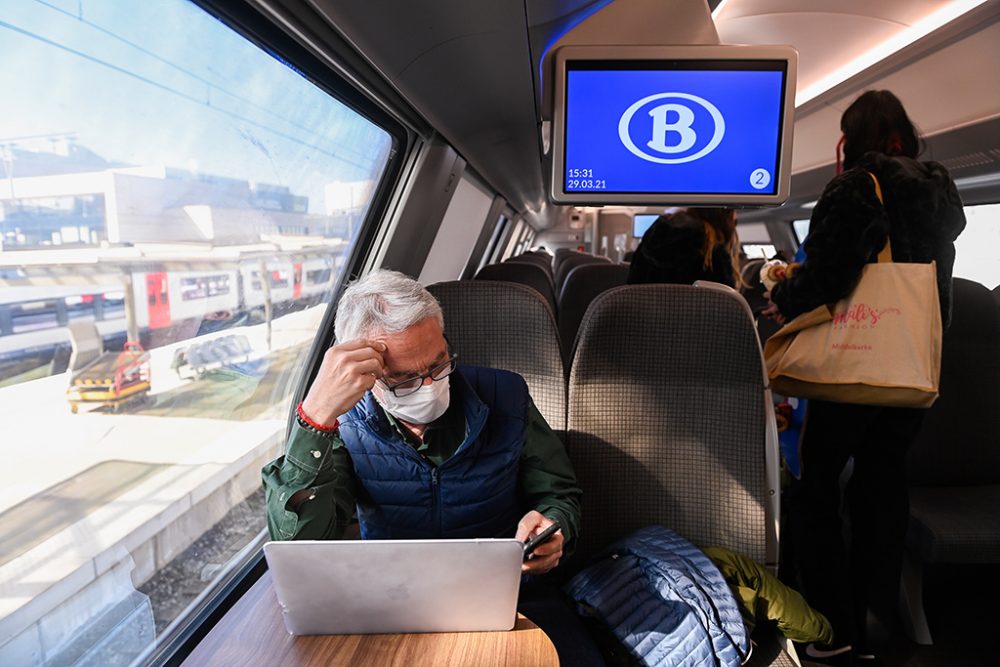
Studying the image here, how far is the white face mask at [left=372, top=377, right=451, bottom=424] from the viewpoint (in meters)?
1.47

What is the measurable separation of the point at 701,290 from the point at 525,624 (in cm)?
112

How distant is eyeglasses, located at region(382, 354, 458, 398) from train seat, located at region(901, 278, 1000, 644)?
2.26 meters

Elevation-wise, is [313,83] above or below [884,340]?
above

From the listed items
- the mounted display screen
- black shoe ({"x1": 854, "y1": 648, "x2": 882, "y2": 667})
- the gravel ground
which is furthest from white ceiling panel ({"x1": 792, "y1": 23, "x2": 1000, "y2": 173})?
the mounted display screen

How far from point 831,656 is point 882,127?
192 cm

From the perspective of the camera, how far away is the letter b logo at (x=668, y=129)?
6.79ft

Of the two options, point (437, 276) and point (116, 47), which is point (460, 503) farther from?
point (437, 276)

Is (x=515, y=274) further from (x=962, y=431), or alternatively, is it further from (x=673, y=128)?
(x=962, y=431)

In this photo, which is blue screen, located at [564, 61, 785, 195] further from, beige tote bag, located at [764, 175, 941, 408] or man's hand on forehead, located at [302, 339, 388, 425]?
man's hand on forehead, located at [302, 339, 388, 425]

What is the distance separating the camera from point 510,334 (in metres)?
1.96

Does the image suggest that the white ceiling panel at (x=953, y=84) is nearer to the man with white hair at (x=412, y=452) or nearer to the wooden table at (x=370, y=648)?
the man with white hair at (x=412, y=452)

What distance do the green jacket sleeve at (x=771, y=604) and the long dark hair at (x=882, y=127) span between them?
1.43m

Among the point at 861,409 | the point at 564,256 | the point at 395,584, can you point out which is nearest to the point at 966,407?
the point at 861,409

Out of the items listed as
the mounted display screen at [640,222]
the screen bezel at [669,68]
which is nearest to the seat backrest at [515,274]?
the screen bezel at [669,68]
